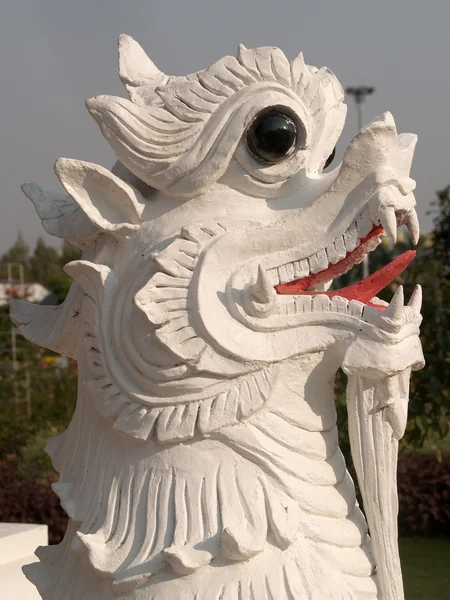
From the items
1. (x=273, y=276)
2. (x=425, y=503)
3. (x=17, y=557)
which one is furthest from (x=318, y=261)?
(x=425, y=503)

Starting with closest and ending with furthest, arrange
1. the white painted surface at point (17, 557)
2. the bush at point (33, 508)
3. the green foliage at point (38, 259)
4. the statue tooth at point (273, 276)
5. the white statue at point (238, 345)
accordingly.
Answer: the white statue at point (238, 345)
the statue tooth at point (273, 276)
the white painted surface at point (17, 557)
the bush at point (33, 508)
the green foliage at point (38, 259)

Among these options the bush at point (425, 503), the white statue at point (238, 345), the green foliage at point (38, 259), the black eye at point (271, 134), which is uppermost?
the green foliage at point (38, 259)

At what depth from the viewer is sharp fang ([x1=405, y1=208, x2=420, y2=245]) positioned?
1.88 m

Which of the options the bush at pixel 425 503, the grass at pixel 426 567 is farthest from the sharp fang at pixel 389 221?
the bush at pixel 425 503

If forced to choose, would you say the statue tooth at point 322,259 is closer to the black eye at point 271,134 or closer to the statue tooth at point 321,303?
the statue tooth at point 321,303

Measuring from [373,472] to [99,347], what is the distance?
0.72 meters

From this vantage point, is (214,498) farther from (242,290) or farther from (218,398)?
(242,290)

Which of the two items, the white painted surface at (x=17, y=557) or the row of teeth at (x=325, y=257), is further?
the white painted surface at (x=17, y=557)

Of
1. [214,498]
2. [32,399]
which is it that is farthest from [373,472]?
[32,399]

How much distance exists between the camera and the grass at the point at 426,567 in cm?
543

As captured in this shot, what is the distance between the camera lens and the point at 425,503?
6.52m

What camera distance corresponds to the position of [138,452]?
73.1 inches

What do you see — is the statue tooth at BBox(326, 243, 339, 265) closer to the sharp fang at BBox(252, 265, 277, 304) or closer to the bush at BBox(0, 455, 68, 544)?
the sharp fang at BBox(252, 265, 277, 304)

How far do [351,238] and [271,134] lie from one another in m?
0.30
